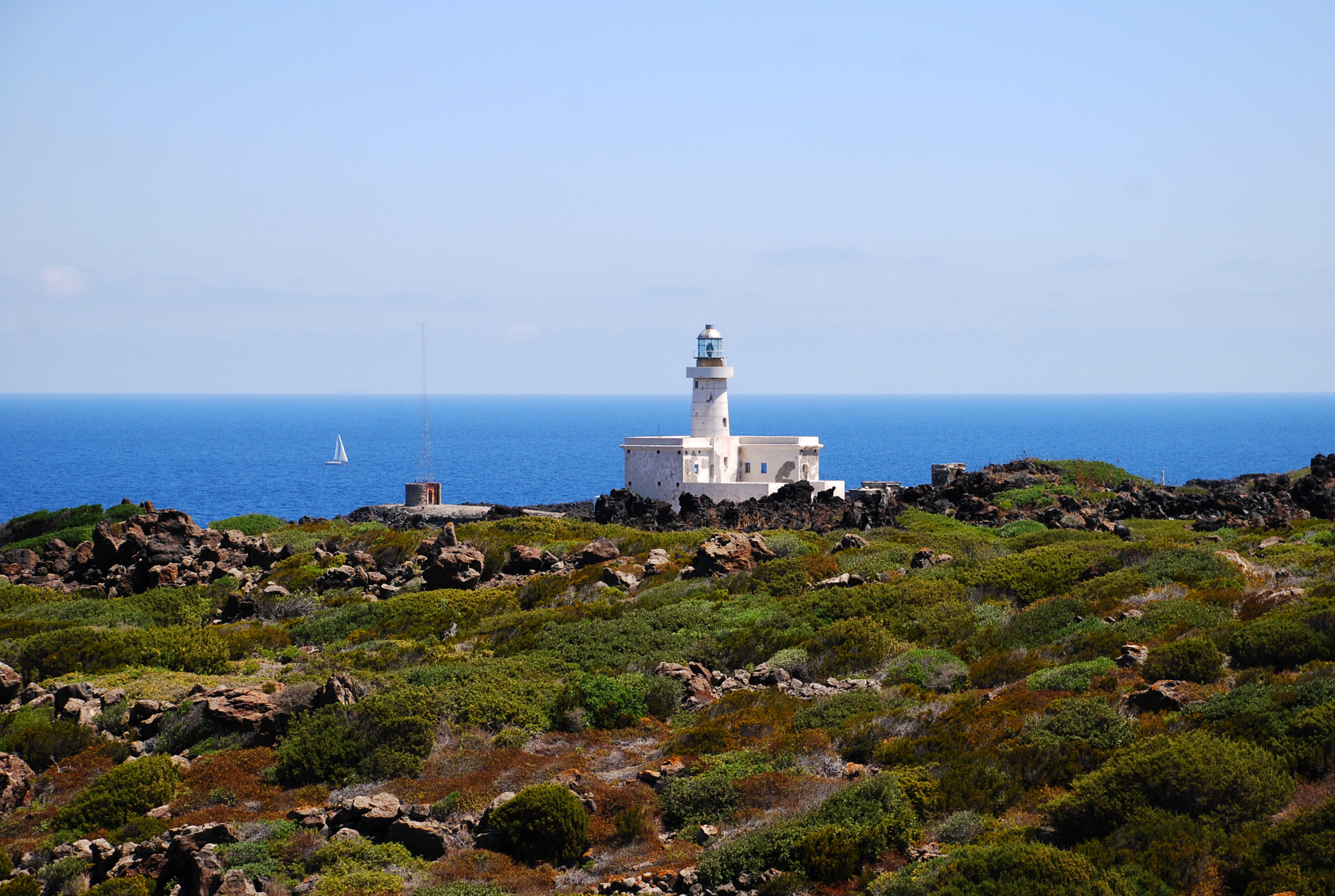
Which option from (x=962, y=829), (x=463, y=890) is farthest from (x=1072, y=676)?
(x=463, y=890)

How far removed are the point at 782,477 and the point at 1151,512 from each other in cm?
2377

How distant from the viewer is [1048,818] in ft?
37.3

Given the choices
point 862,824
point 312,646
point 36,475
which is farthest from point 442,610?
point 36,475

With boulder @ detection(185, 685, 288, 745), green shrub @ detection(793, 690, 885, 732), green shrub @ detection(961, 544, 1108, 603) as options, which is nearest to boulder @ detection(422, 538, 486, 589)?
boulder @ detection(185, 685, 288, 745)

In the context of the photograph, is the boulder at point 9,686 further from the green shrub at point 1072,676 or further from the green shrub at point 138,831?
the green shrub at point 1072,676

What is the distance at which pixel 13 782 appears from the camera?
47.5ft

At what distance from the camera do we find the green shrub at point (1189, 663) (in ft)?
47.3

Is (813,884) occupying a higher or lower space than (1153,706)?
lower

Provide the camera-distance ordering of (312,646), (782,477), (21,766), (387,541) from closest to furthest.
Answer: (21,766), (312,646), (387,541), (782,477)

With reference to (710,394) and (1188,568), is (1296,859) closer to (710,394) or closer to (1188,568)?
(1188,568)

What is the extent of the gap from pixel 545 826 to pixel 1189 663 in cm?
918

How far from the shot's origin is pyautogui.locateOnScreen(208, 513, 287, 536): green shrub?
41.6m

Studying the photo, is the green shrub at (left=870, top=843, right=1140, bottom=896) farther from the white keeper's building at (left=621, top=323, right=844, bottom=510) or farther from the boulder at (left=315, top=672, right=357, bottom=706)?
the white keeper's building at (left=621, top=323, right=844, bottom=510)

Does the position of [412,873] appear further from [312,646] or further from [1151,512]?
[1151,512]
